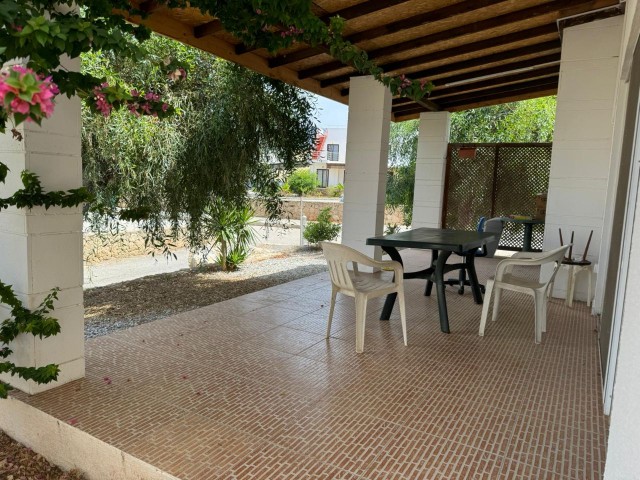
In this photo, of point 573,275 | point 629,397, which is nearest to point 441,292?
point 573,275

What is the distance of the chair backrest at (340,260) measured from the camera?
3195 millimetres

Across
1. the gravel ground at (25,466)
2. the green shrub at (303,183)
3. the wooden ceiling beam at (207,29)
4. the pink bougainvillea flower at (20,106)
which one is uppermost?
the wooden ceiling beam at (207,29)

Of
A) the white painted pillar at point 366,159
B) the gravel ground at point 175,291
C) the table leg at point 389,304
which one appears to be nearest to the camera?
the table leg at point 389,304

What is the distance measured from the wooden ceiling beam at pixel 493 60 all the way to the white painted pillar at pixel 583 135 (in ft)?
2.53

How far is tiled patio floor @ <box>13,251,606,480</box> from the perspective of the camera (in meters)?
1.96

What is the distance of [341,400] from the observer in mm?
2480

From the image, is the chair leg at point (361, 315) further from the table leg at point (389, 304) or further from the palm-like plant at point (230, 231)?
the palm-like plant at point (230, 231)

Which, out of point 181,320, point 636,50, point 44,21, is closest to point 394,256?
point 181,320

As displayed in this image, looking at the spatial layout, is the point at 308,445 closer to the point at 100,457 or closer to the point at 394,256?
the point at 100,457

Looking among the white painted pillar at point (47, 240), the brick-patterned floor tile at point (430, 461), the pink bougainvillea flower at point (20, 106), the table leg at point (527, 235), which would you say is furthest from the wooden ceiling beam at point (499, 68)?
the pink bougainvillea flower at point (20, 106)

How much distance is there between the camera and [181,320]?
385 cm

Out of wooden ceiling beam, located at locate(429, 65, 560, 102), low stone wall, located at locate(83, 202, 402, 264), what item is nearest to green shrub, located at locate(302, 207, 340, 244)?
low stone wall, located at locate(83, 202, 402, 264)

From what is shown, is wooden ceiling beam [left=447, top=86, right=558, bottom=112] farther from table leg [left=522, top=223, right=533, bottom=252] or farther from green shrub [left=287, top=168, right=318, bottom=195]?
green shrub [left=287, top=168, right=318, bottom=195]

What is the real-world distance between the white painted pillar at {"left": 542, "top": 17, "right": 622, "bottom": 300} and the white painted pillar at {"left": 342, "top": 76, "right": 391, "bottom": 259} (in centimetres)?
198
